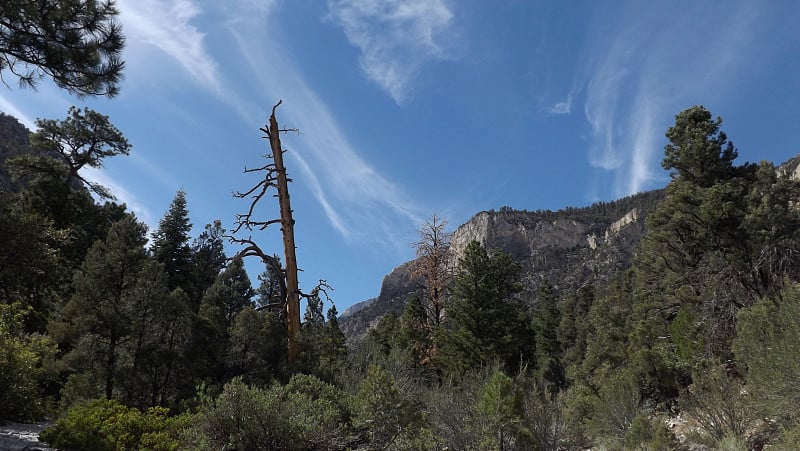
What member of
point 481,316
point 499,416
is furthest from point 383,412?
point 481,316

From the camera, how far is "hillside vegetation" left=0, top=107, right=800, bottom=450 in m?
5.59

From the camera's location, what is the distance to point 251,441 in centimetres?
500

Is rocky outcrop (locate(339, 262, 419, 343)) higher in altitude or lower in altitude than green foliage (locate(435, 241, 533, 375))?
higher

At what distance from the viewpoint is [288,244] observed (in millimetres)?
9438

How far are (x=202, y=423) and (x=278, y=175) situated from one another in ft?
19.3

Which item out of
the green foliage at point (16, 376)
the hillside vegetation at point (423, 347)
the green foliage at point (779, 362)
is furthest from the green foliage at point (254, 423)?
the green foliage at point (779, 362)

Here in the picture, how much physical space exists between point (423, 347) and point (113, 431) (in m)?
14.0

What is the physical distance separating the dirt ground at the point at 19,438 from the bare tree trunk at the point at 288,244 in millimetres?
4049

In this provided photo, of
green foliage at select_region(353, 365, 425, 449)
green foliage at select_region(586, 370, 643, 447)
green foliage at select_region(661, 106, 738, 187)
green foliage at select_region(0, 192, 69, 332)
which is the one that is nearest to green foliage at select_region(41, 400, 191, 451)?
green foliage at select_region(353, 365, 425, 449)

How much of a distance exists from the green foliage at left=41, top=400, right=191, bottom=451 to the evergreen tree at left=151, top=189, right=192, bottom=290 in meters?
17.4

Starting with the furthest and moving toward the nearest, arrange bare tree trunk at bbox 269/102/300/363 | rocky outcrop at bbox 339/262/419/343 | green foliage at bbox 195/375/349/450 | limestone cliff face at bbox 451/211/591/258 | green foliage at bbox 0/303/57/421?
limestone cliff face at bbox 451/211/591/258 < rocky outcrop at bbox 339/262/419/343 < bare tree trunk at bbox 269/102/300/363 < green foliage at bbox 0/303/57/421 < green foliage at bbox 195/375/349/450

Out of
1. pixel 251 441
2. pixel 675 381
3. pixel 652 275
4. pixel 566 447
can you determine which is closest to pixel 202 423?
pixel 251 441

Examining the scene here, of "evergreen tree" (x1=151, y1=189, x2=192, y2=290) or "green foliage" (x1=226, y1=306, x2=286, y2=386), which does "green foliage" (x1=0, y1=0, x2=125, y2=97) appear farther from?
"evergreen tree" (x1=151, y1=189, x2=192, y2=290)

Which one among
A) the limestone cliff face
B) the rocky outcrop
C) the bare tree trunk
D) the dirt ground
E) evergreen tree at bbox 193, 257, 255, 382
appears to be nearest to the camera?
the dirt ground
